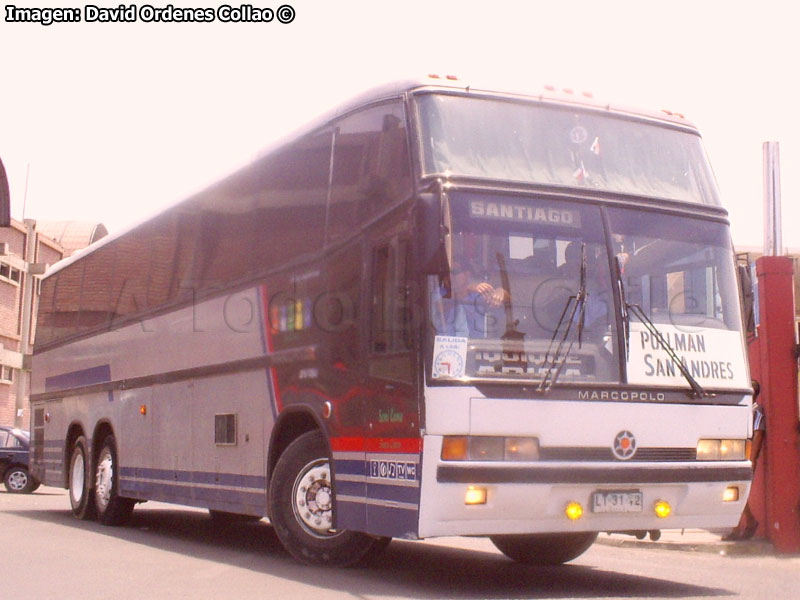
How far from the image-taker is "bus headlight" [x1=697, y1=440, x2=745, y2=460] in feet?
28.7

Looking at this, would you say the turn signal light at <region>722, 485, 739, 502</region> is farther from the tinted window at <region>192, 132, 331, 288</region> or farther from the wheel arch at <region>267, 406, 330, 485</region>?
the tinted window at <region>192, 132, 331, 288</region>

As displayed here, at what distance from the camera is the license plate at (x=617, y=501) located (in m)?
8.36

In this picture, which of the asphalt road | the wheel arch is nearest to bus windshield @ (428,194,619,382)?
the asphalt road

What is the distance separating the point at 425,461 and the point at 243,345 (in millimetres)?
3793

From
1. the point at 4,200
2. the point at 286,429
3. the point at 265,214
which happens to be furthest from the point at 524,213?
the point at 4,200

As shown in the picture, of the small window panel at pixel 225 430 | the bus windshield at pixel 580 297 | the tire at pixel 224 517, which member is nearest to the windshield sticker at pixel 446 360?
the bus windshield at pixel 580 297

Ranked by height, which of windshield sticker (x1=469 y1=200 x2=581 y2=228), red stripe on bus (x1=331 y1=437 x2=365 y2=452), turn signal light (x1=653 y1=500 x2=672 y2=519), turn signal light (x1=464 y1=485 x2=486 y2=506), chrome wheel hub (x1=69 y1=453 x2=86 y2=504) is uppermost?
windshield sticker (x1=469 y1=200 x2=581 y2=228)

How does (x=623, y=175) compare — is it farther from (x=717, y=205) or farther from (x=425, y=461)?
(x=425, y=461)

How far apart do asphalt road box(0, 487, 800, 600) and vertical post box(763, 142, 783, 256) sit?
3722 millimetres

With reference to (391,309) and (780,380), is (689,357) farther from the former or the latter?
(780,380)

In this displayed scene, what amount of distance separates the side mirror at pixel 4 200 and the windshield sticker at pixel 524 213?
1069 centimetres

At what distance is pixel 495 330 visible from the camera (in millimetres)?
8141

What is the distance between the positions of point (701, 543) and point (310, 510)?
551 centimetres

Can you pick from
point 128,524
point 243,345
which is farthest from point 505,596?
point 128,524
